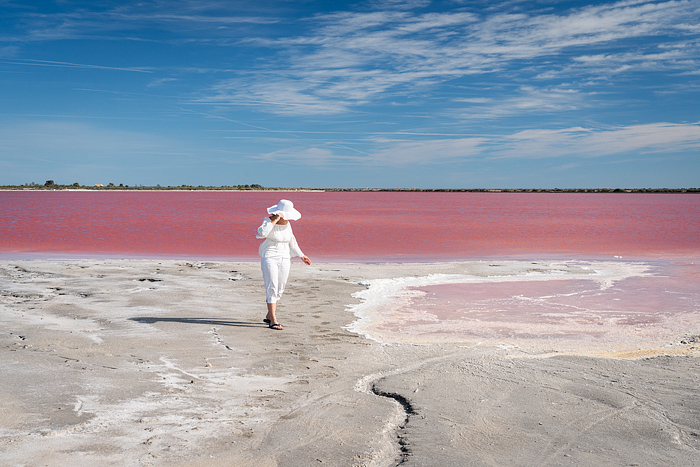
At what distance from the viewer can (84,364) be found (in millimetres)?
5984

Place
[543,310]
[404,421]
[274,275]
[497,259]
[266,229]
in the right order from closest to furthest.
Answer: [404,421], [266,229], [274,275], [543,310], [497,259]

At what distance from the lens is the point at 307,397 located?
208 inches

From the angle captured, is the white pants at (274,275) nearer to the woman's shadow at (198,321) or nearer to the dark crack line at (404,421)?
the woman's shadow at (198,321)

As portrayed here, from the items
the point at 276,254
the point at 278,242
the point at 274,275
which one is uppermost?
the point at 278,242

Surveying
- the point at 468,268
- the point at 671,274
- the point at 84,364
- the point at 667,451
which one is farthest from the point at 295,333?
the point at 671,274

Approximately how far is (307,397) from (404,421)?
3.31 ft

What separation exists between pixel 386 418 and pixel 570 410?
1635 mm

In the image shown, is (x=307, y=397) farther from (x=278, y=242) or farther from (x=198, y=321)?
(x=198, y=321)

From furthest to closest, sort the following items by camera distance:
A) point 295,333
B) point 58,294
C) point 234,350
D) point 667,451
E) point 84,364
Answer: point 58,294, point 295,333, point 234,350, point 84,364, point 667,451

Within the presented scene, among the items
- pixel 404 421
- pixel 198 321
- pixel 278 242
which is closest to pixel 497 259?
pixel 278 242

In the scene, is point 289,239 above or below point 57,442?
above

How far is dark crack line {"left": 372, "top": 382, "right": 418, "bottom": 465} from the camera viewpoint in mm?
4082

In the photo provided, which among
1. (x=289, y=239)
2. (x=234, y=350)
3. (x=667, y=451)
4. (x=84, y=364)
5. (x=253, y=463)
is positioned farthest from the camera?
(x=289, y=239)

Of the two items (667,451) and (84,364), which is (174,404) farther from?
(667,451)
